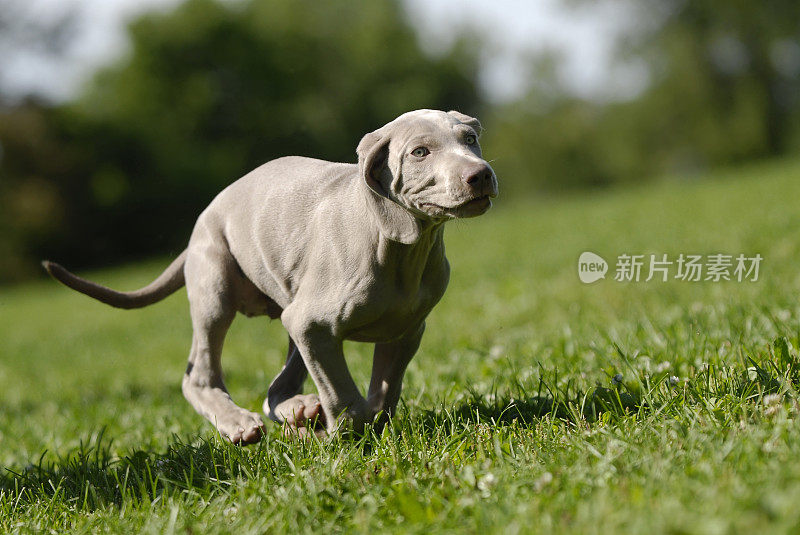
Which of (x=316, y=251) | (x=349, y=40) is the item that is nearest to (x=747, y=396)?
(x=316, y=251)

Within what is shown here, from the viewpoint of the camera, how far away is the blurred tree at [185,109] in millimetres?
25000

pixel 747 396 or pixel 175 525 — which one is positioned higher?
pixel 747 396

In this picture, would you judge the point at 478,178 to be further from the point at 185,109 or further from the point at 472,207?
the point at 185,109

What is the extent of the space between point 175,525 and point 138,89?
31134 mm

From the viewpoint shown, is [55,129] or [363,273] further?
[55,129]

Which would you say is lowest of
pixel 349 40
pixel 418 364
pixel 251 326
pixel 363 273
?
pixel 251 326

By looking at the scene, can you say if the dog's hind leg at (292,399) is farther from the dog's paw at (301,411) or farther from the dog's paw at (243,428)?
the dog's paw at (243,428)

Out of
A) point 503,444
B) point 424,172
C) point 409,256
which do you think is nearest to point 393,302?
point 409,256

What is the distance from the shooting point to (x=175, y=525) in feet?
8.66

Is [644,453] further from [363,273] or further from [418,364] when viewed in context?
[418,364]

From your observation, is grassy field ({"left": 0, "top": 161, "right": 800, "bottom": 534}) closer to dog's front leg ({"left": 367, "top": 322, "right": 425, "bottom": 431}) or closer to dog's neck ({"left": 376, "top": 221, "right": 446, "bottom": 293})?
dog's front leg ({"left": 367, "top": 322, "right": 425, "bottom": 431})

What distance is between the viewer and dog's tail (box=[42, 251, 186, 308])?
3.65 meters

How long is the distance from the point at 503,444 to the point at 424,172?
98cm

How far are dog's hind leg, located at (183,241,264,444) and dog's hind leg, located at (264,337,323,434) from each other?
0.59 ft
